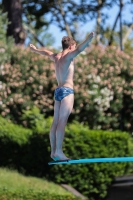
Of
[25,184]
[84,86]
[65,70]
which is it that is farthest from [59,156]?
[84,86]

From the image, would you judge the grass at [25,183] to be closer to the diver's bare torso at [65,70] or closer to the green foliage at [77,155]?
the green foliage at [77,155]

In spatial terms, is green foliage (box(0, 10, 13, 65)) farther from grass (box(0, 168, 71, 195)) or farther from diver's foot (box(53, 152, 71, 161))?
diver's foot (box(53, 152, 71, 161))

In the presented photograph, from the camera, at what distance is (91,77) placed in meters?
18.6

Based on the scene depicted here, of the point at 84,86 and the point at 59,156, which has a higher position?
the point at 59,156

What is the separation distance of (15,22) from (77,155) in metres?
7.54

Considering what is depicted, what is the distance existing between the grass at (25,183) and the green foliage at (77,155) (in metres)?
0.68

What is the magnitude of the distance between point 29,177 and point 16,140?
4.09 ft

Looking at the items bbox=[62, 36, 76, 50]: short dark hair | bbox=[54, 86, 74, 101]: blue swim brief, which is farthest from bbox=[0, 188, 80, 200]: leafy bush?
bbox=[62, 36, 76, 50]: short dark hair

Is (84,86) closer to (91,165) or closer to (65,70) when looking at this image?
(91,165)

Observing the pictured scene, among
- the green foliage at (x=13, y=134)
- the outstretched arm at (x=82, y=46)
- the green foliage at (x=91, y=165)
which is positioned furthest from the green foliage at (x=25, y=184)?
the outstretched arm at (x=82, y=46)

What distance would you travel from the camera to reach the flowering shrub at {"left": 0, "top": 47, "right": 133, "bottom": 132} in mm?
17656

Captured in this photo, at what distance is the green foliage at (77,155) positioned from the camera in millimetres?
14883

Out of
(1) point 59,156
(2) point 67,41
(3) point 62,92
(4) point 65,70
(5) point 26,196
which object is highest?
(2) point 67,41

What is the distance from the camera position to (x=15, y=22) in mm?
21219
